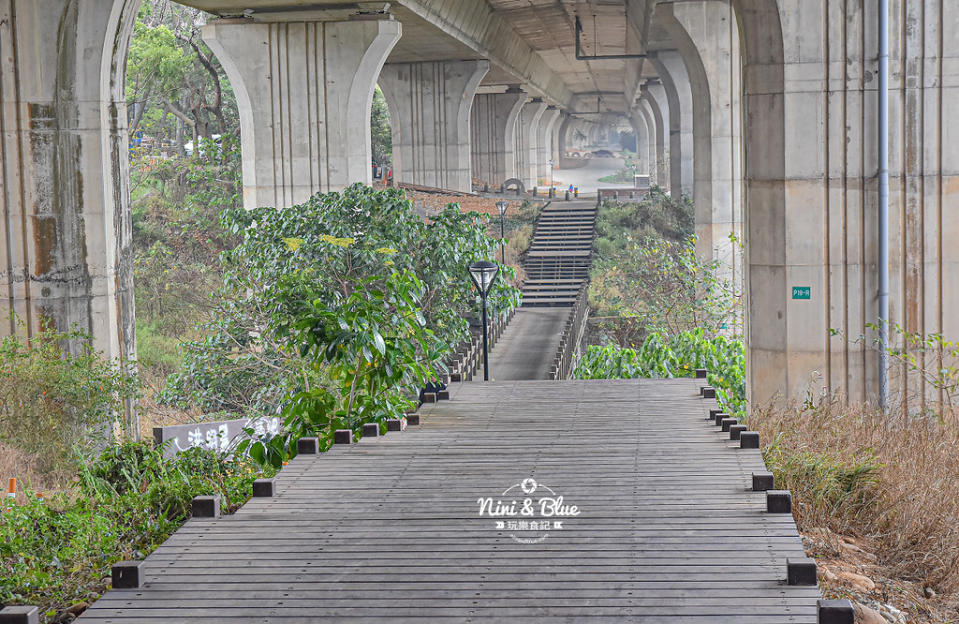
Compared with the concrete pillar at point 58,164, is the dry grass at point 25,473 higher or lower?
lower

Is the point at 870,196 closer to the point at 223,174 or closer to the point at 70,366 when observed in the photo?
the point at 70,366

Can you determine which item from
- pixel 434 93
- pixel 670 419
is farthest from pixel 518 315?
pixel 670 419

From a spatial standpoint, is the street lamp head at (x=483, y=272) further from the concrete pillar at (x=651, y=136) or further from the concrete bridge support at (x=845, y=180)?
the concrete pillar at (x=651, y=136)

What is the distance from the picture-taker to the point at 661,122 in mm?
48938

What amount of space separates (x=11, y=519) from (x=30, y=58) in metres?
8.00

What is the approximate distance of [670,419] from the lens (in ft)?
33.2

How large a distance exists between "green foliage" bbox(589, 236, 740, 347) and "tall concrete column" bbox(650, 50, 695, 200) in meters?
3.08

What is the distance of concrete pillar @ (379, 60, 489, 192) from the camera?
3588 centimetres

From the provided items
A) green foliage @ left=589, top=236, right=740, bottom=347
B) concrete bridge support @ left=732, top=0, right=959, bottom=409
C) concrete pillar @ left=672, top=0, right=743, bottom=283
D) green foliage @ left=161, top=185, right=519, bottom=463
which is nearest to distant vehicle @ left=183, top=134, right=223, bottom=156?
green foliage @ left=589, top=236, right=740, bottom=347

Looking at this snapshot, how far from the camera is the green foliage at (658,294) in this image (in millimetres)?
21781

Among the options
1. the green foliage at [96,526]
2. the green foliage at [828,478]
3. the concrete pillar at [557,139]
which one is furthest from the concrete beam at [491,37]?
the concrete pillar at [557,139]

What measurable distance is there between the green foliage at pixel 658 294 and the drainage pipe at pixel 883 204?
176 inches

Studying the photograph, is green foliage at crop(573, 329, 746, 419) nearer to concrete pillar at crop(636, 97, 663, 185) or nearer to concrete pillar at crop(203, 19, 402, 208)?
concrete pillar at crop(203, 19, 402, 208)

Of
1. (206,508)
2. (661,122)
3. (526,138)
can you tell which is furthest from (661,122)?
(206,508)
